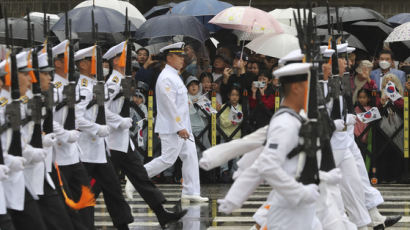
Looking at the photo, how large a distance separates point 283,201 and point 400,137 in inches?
386

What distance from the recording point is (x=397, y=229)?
10.9 meters

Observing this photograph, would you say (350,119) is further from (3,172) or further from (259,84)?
(259,84)

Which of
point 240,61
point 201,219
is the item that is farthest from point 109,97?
point 240,61

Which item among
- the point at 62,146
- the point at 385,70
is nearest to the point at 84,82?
the point at 62,146

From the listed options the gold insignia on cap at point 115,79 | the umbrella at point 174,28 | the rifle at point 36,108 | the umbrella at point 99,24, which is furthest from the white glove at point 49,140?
the umbrella at point 174,28

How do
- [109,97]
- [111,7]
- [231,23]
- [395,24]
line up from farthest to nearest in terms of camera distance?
[395,24] → [111,7] → [231,23] → [109,97]

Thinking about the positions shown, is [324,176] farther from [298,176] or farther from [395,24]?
[395,24]

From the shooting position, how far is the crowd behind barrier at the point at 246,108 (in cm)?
1574

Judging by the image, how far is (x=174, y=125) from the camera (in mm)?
12797

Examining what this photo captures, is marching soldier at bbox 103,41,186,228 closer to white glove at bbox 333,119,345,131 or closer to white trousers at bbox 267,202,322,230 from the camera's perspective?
white glove at bbox 333,119,345,131

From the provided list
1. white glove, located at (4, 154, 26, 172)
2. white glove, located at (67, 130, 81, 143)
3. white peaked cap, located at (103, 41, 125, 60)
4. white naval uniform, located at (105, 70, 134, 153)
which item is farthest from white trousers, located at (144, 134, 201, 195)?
white glove, located at (4, 154, 26, 172)

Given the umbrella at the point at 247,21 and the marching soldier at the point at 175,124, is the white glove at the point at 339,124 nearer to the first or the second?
the marching soldier at the point at 175,124

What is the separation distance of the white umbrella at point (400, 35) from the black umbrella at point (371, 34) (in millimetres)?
936

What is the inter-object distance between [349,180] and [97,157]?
2.52 meters
